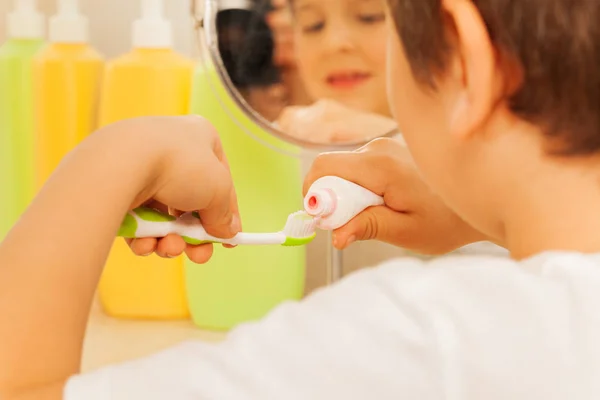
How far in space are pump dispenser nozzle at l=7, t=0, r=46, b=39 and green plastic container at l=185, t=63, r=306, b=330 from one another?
21 cm

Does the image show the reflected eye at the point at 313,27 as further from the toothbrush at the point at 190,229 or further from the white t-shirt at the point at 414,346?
the white t-shirt at the point at 414,346

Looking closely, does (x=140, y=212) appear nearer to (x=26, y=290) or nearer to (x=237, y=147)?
(x=26, y=290)

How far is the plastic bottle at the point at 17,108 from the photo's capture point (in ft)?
2.74

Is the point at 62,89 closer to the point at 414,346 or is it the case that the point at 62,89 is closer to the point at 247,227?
the point at 247,227

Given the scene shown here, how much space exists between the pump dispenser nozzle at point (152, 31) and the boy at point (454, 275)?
419 mm

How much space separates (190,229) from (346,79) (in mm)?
312

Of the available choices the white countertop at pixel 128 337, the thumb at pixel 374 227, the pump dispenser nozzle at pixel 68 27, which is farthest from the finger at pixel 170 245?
the pump dispenser nozzle at pixel 68 27

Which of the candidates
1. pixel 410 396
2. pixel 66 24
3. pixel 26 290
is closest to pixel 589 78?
pixel 410 396

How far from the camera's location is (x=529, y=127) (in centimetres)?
35

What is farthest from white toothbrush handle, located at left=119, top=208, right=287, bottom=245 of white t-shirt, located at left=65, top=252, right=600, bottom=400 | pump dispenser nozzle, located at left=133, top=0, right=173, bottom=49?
pump dispenser nozzle, located at left=133, top=0, right=173, bottom=49

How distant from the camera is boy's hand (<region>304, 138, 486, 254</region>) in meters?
0.54

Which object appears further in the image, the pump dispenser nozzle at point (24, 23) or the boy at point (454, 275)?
the pump dispenser nozzle at point (24, 23)

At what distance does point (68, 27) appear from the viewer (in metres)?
0.82

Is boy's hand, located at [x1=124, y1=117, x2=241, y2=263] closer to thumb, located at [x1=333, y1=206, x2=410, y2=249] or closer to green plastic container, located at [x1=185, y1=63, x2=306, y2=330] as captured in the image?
thumb, located at [x1=333, y1=206, x2=410, y2=249]
